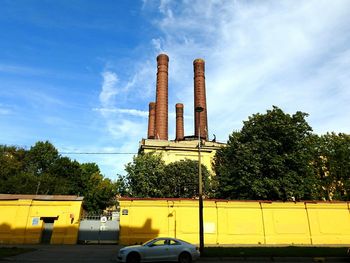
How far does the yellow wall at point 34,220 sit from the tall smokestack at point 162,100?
3009cm

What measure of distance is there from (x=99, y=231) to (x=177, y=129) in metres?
38.6

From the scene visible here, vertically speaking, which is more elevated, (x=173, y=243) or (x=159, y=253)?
(x=173, y=243)

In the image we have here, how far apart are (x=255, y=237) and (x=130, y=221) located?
425 inches

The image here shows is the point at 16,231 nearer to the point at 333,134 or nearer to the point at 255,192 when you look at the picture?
the point at 255,192

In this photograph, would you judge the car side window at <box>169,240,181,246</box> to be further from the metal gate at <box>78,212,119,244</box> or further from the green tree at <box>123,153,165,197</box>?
the green tree at <box>123,153,165,197</box>

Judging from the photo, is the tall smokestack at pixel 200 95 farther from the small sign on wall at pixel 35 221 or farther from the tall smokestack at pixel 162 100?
the small sign on wall at pixel 35 221

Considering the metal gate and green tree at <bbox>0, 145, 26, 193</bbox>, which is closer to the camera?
→ the metal gate

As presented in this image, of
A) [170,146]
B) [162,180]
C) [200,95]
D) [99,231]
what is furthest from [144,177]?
[200,95]

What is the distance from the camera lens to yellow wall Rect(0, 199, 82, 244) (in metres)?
25.0

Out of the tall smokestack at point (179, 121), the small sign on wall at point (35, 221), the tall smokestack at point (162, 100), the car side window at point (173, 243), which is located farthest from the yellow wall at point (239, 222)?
the tall smokestack at point (179, 121)

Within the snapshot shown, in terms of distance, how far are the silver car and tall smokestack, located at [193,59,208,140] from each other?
4188cm

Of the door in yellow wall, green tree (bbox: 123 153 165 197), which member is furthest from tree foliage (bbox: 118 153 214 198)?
the door in yellow wall

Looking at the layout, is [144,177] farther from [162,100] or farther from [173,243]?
[173,243]

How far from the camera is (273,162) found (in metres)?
32.8
